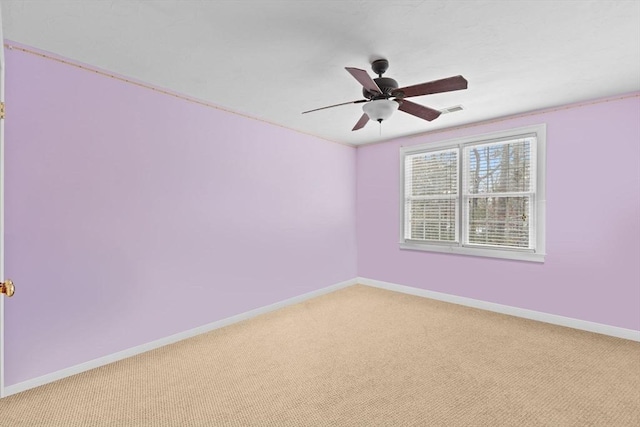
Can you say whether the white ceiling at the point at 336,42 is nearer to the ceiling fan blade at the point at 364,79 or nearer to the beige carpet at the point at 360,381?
the ceiling fan blade at the point at 364,79

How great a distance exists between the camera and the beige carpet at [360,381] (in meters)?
1.88

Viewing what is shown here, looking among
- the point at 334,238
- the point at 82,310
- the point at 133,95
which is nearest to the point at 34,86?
the point at 133,95

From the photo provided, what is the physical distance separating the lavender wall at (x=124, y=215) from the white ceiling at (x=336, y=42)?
1.18 ft

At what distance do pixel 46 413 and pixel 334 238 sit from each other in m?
3.72

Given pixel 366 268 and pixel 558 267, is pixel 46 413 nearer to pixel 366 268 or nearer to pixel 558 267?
pixel 366 268

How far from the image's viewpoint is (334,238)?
16.1 feet

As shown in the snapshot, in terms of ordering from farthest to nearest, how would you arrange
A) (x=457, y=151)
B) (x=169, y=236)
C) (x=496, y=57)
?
(x=457, y=151), (x=169, y=236), (x=496, y=57)

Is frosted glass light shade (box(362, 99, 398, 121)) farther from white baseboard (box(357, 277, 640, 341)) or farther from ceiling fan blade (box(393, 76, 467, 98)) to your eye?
white baseboard (box(357, 277, 640, 341))

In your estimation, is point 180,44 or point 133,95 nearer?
point 180,44

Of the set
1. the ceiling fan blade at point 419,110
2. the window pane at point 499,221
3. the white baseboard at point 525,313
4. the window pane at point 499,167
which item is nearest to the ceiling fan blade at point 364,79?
the ceiling fan blade at point 419,110

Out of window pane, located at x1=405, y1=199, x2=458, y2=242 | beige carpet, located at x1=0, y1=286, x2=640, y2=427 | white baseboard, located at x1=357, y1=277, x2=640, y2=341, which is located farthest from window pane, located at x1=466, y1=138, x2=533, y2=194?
beige carpet, located at x1=0, y1=286, x2=640, y2=427

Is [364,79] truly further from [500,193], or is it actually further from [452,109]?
[500,193]

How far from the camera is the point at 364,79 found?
2.01 m

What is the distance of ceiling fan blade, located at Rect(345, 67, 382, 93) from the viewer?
6.17 feet
